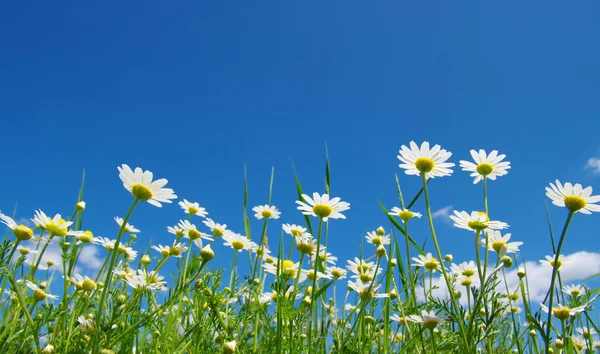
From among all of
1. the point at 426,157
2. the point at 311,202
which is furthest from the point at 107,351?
the point at 426,157

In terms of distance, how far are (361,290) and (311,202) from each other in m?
0.51

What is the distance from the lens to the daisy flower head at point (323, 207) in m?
2.31

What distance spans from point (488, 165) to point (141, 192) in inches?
70.4

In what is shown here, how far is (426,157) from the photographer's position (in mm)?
2307

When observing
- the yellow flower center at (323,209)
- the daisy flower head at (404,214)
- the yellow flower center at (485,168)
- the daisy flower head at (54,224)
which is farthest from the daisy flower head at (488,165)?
the daisy flower head at (54,224)

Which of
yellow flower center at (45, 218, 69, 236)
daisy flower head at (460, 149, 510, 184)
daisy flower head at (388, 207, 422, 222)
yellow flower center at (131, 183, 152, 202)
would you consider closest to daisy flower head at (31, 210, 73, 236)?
yellow flower center at (45, 218, 69, 236)

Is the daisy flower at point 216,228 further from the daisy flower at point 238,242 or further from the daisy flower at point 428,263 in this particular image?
the daisy flower at point 428,263

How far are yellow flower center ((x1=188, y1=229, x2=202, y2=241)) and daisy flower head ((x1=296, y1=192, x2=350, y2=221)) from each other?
2.38 feet

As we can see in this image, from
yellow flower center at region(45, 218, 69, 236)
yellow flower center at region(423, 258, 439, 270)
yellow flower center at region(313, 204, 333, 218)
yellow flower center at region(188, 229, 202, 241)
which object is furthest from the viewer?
yellow flower center at region(423, 258, 439, 270)

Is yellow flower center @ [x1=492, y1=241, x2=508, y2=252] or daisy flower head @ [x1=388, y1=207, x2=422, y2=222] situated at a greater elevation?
daisy flower head @ [x1=388, y1=207, x2=422, y2=222]

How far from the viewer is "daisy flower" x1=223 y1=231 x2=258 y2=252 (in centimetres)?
301

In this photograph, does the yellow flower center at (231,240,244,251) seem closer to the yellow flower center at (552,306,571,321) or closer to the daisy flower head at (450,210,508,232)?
the daisy flower head at (450,210,508,232)

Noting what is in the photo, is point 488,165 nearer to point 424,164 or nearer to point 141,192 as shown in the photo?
point 424,164

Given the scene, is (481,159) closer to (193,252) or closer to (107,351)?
(193,252)
